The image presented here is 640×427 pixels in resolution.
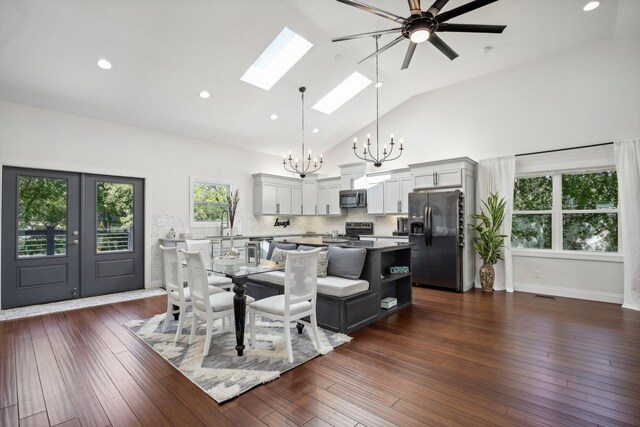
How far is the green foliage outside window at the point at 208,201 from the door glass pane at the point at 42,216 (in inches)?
81.0

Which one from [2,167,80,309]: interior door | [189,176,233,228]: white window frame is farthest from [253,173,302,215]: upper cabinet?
[2,167,80,309]: interior door

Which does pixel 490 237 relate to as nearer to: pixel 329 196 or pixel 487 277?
pixel 487 277

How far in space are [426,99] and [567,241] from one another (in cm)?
378

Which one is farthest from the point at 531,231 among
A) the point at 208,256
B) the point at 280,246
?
the point at 208,256

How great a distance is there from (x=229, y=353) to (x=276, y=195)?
4.83 metres

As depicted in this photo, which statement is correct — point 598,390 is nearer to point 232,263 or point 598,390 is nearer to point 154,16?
point 232,263

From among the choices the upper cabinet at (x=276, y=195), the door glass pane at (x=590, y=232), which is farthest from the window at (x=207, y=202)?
the door glass pane at (x=590, y=232)

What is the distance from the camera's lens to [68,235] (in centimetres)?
474

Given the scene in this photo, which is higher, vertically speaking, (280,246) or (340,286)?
(280,246)

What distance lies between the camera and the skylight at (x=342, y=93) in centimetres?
609

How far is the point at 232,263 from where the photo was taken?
3400 millimetres

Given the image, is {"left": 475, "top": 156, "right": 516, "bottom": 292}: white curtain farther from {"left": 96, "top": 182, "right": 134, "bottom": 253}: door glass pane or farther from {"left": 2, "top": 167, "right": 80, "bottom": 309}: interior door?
{"left": 2, "top": 167, "right": 80, "bottom": 309}: interior door

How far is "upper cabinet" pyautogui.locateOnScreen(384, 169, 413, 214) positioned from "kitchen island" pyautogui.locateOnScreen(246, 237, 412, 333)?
2.17 meters

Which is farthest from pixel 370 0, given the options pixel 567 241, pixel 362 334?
pixel 567 241
